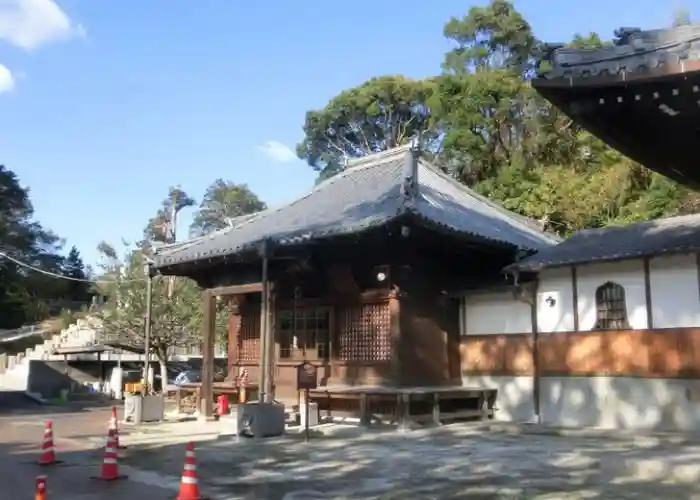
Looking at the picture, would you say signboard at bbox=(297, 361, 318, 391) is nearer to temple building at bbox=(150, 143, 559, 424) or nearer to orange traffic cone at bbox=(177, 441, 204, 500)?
temple building at bbox=(150, 143, 559, 424)

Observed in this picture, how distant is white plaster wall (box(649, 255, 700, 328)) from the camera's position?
14352 millimetres

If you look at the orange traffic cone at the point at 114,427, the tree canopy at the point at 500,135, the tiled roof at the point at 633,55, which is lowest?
the orange traffic cone at the point at 114,427

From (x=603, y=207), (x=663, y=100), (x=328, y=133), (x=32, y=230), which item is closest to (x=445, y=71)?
(x=328, y=133)

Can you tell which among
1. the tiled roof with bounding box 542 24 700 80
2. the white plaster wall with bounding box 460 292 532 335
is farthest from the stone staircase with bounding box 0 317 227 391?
the tiled roof with bounding box 542 24 700 80

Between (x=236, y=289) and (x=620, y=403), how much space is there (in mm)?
9621

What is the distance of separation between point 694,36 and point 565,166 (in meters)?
33.7

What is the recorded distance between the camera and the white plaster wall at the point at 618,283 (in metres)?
15.1

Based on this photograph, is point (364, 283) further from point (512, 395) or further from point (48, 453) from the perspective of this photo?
point (48, 453)

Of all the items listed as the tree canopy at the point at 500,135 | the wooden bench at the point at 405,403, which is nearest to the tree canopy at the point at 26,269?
the tree canopy at the point at 500,135

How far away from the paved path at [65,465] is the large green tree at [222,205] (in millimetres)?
54732

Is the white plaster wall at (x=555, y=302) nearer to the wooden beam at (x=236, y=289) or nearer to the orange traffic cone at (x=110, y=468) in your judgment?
the wooden beam at (x=236, y=289)

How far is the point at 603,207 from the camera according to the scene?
29875 mm

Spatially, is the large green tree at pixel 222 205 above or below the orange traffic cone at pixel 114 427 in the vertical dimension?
above

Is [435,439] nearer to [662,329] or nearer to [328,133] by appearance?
[662,329]
